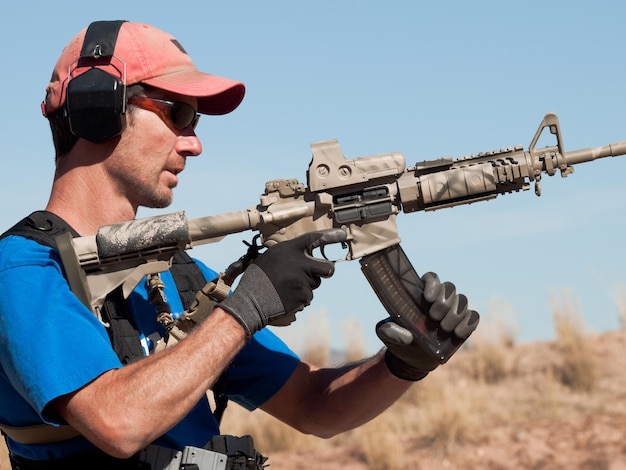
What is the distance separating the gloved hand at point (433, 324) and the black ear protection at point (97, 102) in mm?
1404

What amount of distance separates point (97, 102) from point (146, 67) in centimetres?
27

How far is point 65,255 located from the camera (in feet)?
11.9

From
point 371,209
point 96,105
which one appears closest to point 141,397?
point 96,105

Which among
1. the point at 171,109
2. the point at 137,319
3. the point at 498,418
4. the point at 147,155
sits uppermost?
the point at 171,109

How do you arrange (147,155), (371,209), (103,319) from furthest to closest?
(371,209) < (147,155) < (103,319)

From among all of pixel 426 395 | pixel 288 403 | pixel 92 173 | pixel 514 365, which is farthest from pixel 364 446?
pixel 92 173

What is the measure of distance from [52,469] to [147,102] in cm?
147

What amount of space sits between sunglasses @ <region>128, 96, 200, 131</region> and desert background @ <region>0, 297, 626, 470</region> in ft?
25.2

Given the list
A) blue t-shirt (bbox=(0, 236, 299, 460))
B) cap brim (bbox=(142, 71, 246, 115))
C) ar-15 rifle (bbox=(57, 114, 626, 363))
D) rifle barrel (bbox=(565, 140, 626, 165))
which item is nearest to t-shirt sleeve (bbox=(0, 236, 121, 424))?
blue t-shirt (bbox=(0, 236, 299, 460))

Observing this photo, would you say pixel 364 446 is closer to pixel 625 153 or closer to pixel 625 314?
pixel 625 314

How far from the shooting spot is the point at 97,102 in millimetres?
3914

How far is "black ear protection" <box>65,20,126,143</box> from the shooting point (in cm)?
392

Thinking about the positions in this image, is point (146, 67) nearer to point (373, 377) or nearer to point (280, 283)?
point (280, 283)

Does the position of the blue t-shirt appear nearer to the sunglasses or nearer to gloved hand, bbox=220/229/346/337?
gloved hand, bbox=220/229/346/337
